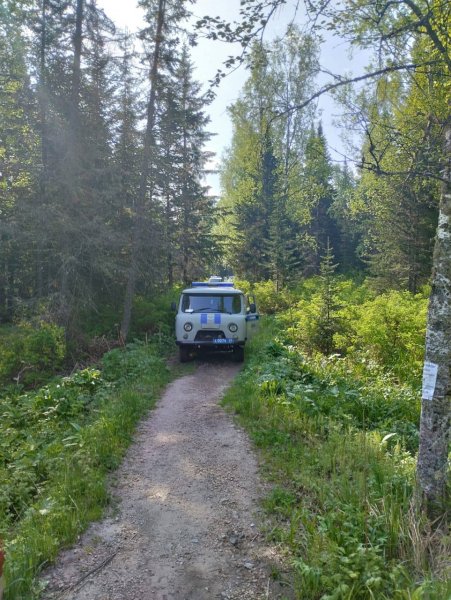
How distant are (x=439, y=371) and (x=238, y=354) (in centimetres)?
875

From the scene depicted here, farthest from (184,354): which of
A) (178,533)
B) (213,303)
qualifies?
(178,533)

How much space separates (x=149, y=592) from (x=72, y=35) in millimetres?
17633

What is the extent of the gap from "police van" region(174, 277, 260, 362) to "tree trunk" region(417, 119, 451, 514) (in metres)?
8.04

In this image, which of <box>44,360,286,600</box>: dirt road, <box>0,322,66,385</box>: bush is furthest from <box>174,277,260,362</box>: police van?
<box>44,360,286,600</box>: dirt road

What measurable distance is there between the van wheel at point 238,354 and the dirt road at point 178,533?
5264 millimetres

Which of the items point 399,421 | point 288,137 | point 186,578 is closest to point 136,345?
point 399,421

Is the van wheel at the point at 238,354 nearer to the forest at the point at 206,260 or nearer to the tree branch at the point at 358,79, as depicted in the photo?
the forest at the point at 206,260

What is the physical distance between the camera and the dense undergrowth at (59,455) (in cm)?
379

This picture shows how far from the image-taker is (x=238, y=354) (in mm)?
12070

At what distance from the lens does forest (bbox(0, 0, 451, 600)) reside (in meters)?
3.54

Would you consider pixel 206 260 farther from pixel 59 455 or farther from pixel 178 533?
pixel 178 533

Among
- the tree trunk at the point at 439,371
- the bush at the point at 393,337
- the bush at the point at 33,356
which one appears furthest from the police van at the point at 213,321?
the tree trunk at the point at 439,371

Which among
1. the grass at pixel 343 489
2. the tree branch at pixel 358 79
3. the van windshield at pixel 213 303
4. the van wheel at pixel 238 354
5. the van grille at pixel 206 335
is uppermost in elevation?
the tree branch at pixel 358 79

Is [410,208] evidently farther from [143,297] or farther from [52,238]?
[52,238]
